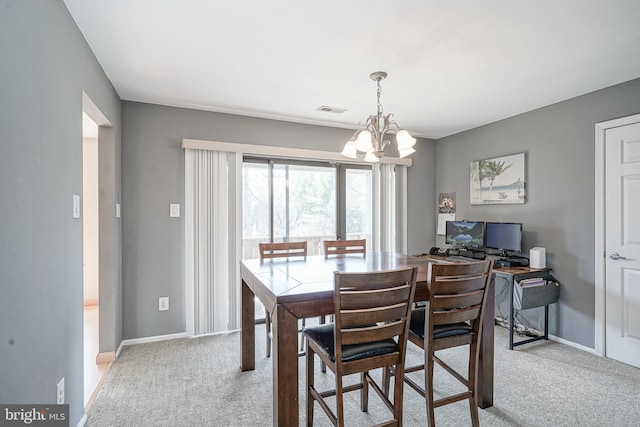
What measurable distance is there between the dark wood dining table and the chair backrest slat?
0.14m

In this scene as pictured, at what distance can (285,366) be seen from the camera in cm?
162

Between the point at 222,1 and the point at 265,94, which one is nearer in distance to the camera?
the point at 222,1

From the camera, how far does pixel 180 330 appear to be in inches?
132

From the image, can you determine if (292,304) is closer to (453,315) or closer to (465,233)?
(453,315)

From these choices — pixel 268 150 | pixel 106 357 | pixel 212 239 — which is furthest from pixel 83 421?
pixel 268 150

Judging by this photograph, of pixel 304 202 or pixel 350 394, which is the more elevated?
pixel 304 202

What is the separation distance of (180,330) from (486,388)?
286 cm

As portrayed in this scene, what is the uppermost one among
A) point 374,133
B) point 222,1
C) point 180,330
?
point 222,1

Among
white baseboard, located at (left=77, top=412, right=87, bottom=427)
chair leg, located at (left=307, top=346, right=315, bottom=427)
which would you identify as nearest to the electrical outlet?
white baseboard, located at (left=77, top=412, right=87, bottom=427)

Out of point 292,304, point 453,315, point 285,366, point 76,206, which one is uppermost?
point 76,206

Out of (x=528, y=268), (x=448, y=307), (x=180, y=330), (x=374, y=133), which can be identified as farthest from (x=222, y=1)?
(x=528, y=268)

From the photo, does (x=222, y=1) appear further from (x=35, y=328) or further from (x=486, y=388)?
(x=486, y=388)

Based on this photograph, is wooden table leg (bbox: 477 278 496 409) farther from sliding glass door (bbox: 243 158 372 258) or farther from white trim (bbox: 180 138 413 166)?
white trim (bbox: 180 138 413 166)

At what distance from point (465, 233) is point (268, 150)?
2660mm
